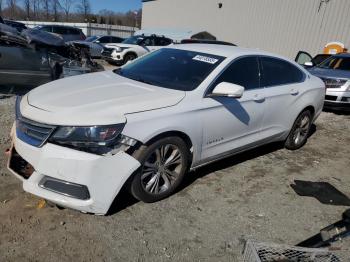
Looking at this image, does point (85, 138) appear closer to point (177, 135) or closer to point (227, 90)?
point (177, 135)

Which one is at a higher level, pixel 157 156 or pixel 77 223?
pixel 157 156

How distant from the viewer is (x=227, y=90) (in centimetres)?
379

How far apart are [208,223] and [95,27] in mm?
45876

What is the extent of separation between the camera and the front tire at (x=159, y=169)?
3.37m

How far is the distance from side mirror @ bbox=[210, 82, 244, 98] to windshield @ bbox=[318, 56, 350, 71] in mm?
7701

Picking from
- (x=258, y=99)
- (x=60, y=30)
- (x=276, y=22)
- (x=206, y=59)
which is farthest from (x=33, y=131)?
(x=60, y=30)

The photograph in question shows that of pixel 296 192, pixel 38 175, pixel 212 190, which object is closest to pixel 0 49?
pixel 38 175

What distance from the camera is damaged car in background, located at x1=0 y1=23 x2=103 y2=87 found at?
677 cm

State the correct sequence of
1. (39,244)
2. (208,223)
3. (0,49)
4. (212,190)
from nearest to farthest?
(39,244), (208,223), (212,190), (0,49)

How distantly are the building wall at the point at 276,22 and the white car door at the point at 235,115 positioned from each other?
13.1 m

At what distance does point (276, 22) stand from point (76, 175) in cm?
1851

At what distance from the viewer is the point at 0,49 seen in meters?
6.68

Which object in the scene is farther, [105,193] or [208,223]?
[208,223]

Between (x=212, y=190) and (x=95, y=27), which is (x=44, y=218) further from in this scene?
(x=95, y=27)
